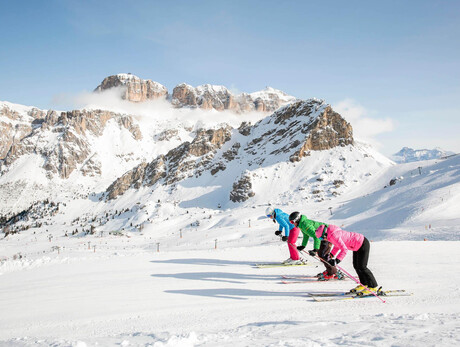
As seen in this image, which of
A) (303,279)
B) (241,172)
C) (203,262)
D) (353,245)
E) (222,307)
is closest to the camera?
(222,307)

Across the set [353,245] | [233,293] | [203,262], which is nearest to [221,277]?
[233,293]

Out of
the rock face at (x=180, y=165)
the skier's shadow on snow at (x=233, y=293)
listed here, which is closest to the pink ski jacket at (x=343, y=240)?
the skier's shadow on snow at (x=233, y=293)

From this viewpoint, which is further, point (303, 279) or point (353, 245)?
point (303, 279)

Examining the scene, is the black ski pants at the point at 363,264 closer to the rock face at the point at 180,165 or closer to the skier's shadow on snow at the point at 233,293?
the skier's shadow on snow at the point at 233,293

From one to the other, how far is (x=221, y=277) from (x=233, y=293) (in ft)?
6.26

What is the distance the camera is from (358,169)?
70.4 m

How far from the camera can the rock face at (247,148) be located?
83.1 meters

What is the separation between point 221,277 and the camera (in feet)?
30.4

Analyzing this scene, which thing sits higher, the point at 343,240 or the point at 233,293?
the point at 343,240

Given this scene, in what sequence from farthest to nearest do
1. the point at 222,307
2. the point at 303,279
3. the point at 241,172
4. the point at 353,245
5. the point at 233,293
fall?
the point at 241,172 → the point at 303,279 → the point at 233,293 → the point at 353,245 → the point at 222,307

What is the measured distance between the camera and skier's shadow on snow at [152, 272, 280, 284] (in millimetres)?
8836

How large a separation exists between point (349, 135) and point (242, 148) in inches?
1594

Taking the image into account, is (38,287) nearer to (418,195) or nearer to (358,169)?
(418,195)

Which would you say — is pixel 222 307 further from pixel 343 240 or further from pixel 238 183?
pixel 238 183
